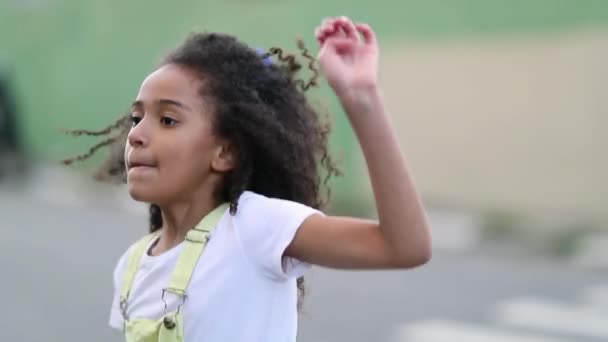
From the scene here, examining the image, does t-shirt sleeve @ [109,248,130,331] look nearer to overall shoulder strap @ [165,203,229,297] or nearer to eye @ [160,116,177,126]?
overall shoulder strap @ [165,203,229,297]

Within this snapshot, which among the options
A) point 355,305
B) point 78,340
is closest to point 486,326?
point 355,305

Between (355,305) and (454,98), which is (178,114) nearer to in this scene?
(355,305)

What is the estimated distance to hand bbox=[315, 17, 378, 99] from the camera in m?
1.94

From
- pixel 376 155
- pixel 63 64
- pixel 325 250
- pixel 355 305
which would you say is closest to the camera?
pixel 376 155

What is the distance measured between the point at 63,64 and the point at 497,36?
23.9 feet

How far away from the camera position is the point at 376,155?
196 cm

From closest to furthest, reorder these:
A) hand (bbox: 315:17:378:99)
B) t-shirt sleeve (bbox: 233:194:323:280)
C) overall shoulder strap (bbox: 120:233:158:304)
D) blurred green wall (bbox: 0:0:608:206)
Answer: hand (bbox: 315:17:378:99), t-shirt sleeve (bbox: 233:194:323:280), overall shoulder strap (bbox: 120:233:158:304), blurred green wall (bbox: 0:0:608:206)

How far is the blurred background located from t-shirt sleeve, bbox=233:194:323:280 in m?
4.35

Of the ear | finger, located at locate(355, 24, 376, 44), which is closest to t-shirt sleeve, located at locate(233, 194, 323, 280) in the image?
the ear

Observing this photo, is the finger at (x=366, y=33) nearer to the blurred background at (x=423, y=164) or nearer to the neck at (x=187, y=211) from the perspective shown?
the neck at (x=187, y=211)

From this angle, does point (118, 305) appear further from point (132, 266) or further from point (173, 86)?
point (173, 86)

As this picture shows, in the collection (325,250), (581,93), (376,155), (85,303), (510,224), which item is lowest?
(325,250)

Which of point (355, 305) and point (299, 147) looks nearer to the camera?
point (299, 147)

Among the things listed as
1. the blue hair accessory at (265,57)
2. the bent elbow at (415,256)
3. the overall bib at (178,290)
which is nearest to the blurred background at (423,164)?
the blue hair accessory at (265,57)
